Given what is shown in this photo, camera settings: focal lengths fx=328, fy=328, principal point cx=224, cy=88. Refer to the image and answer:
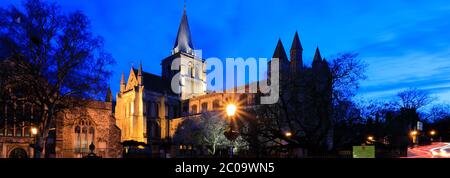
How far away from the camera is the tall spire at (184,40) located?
312 feet

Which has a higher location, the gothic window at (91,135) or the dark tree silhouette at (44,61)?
the dark tree silhouette at (44,61)

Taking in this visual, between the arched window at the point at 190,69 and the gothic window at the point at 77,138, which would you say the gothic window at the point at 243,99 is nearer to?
the arched window at the point at 190,69

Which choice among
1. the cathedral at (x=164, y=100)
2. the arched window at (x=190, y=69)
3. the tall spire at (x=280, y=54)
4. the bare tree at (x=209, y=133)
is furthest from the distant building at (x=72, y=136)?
the arched window at (x=190, y=69)

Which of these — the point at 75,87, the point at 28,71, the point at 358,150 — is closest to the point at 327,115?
the point at 358,150

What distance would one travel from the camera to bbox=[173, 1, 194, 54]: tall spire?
95.2 m

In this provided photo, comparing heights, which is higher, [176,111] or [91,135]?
[176,111]

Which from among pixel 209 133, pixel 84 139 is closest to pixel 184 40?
pixel 209 133

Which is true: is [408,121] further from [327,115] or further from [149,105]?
[149,105]

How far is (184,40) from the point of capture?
96.1 m

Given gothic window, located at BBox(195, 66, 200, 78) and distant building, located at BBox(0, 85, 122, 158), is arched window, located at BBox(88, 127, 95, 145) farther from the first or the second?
gothic window, located at BBox(195, 66, 200, 78)

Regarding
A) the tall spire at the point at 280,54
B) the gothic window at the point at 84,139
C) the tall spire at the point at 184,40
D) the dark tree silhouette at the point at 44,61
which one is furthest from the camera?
the tall spire at the point at 184,40

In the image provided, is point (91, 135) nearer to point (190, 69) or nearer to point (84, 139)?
point (84, 139)

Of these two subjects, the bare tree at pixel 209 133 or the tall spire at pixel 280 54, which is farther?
the tall spire at pixel 280 54
